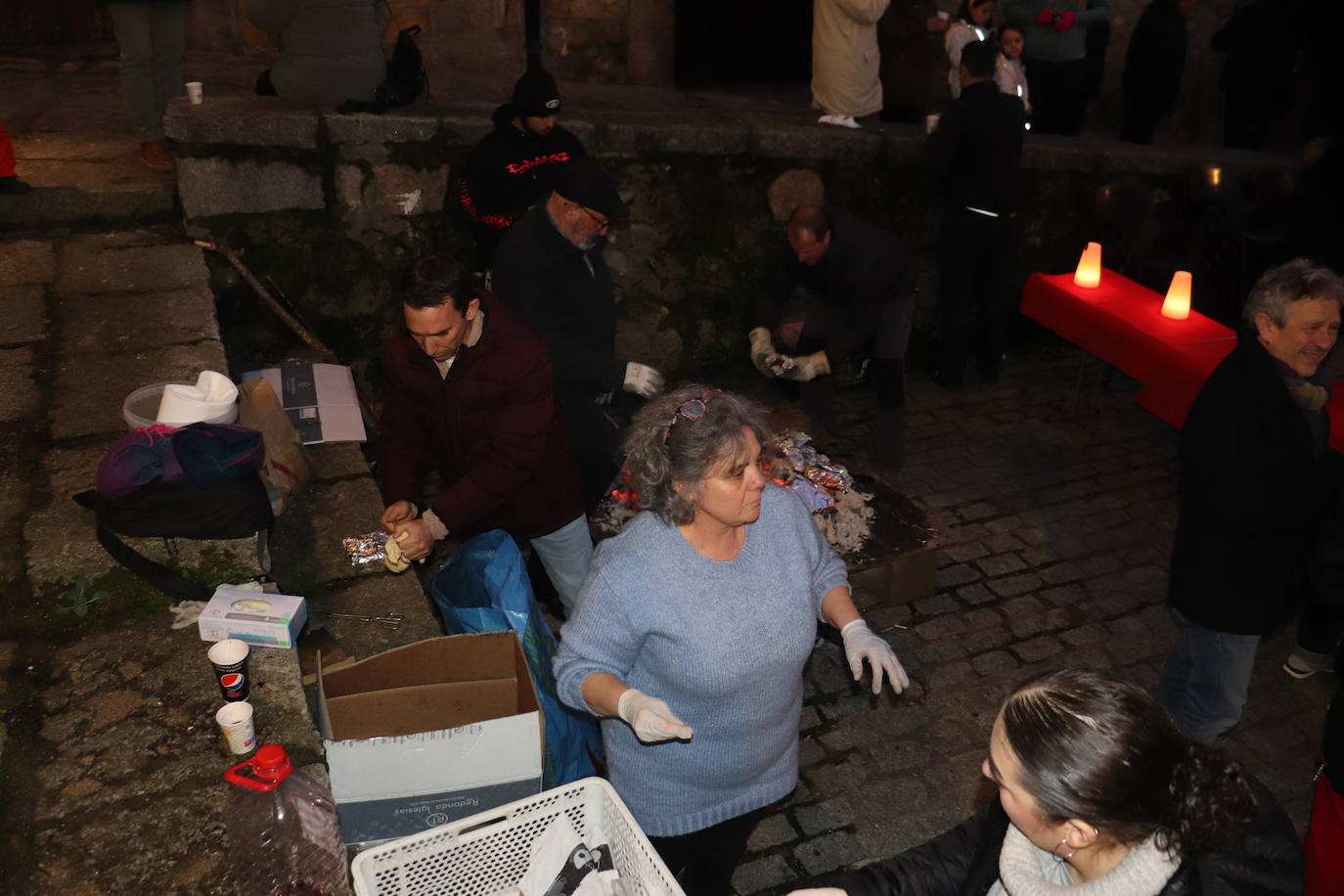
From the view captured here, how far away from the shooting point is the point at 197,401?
383 centimetres

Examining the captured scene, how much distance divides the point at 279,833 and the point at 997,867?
69.1 inches

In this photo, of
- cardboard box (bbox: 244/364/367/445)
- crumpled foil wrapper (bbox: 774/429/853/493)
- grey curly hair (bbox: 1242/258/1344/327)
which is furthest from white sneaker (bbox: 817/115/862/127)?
grey curly hair (bbox: 1242/258/1344/327)

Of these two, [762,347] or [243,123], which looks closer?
[243,123]

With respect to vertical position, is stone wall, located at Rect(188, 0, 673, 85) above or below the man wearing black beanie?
above

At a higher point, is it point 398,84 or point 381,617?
point 398,84

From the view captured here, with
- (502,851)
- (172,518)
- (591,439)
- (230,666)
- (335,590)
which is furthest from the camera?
(591,439)

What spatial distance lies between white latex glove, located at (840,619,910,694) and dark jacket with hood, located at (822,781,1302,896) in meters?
0.52

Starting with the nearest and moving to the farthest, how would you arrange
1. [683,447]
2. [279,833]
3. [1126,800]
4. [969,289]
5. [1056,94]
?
[1126,800] < [279,833] < [683,447] < [969,289] < [1056,94]

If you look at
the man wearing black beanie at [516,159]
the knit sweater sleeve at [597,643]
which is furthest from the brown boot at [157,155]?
the knit sweater sleeve at [597,643]

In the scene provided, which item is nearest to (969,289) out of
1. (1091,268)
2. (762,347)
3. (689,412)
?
(1091,268)

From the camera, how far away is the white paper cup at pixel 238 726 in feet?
9.73

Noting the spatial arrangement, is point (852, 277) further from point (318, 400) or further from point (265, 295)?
point (265, 295)

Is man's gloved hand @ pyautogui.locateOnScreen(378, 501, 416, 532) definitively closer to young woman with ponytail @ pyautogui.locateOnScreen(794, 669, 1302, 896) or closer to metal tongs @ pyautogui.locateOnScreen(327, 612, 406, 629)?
metal tongs @ pyautogui.locateOnScreen(327, 612, 406, 629)

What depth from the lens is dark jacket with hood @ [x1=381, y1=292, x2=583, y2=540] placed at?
4.02m
